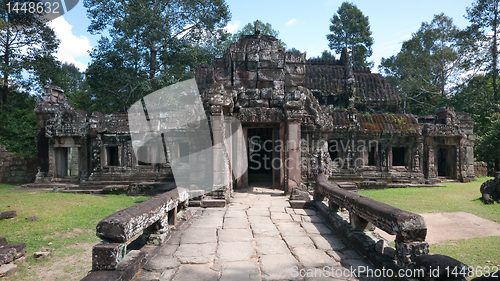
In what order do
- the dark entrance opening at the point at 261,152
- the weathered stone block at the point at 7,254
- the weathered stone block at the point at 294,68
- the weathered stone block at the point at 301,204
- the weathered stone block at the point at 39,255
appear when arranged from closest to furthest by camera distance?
the weathered stone block at the point at 7,254 → the weathered stone block at the point at 39,255 → the weathered stone block at the point at 301,204 → the weathered stone block at the point at 294,68 → the dark entrance opening at the point at 261,152

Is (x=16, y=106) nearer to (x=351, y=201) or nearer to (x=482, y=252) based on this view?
(x=351, y=201)

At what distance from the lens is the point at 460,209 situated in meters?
7.81

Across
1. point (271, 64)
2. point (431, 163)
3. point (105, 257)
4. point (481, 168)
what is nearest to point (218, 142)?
point (271, 64)

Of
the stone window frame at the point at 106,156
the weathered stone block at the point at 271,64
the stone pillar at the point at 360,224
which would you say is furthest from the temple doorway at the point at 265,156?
the stone window frame at the point at 106,156

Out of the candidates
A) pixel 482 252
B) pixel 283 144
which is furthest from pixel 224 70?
pixel 482 252

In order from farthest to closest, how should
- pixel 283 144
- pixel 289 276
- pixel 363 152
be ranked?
pixel 363 152
pixel 283 144
pixel 289 276

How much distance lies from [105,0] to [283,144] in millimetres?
15741

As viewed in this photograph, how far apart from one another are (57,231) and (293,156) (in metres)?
6.19

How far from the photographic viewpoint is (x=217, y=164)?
23.1 feet

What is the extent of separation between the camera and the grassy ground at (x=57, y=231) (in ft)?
15.1

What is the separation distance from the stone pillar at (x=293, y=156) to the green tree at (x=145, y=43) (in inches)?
436

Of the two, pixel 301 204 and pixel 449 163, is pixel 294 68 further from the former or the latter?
pixel 449 163

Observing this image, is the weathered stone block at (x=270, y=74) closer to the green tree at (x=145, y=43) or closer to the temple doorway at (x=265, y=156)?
the temple doorway at (x=265, y=156)

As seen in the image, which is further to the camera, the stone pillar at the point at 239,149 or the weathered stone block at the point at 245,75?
the weathered stone block at the point at 245,75
